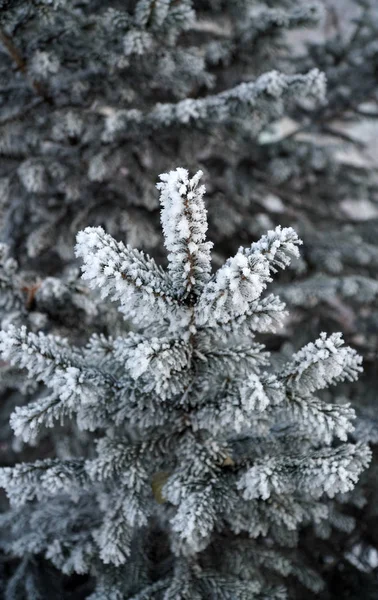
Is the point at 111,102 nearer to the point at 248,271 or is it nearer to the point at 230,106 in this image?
the point at 230,106

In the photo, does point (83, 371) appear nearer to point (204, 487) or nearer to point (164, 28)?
point (204, 487)

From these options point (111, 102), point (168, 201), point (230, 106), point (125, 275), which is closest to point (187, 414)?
point (125, 275)

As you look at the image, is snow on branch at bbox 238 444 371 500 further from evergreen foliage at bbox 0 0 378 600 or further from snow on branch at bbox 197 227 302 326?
snow on branch at bbox 197 227 302 326

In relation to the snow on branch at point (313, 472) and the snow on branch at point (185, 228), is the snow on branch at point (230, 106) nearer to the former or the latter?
the snow on branch at point (185, 228)

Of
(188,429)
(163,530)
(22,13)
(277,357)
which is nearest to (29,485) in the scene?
(188,429)

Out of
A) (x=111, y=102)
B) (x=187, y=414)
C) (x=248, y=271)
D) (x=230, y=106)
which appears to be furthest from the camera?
(x=111, y=102)

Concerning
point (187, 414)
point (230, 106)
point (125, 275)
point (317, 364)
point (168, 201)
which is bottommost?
point (187, 414)

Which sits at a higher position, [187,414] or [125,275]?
[125,275]
